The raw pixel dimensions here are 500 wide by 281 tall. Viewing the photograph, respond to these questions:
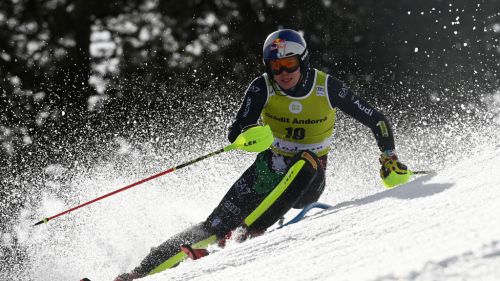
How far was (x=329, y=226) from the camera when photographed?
275 centimetres

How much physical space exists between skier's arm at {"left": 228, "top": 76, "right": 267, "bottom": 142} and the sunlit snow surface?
88 centimetres

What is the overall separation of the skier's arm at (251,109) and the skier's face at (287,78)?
0.44 ft

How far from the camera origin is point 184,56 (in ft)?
43.9

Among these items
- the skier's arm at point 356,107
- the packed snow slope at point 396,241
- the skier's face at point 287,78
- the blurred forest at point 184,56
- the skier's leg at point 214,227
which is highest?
the blurred forest at point 184,56

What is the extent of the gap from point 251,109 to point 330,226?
178 centimetres

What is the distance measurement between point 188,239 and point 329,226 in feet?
4.75

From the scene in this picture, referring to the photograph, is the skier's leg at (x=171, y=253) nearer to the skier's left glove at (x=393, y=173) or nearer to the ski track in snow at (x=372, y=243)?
the ski track in snow at (x=372, y=243)

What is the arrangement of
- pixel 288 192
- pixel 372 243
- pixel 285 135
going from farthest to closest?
pixel 285 135 < pixel 288 192 < pixel 372 243

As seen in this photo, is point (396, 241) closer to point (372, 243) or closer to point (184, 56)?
point (372, 243)

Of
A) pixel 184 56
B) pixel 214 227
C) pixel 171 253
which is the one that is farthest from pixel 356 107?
pixel 184 56

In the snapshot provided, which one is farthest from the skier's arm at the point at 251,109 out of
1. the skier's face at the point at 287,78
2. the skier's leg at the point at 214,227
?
the skier's leg at the point at 214,227

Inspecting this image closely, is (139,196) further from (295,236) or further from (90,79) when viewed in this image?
(90,79)

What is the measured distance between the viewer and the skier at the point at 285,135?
12.9ft

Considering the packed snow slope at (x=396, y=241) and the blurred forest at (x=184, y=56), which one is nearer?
the packed snow slope at (x=396, y=241)
